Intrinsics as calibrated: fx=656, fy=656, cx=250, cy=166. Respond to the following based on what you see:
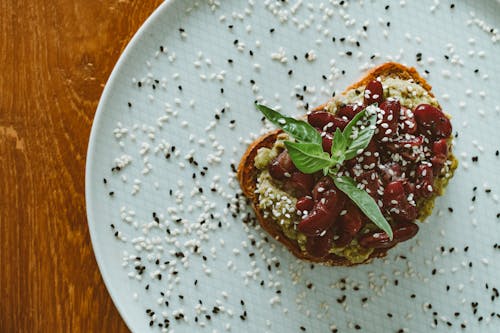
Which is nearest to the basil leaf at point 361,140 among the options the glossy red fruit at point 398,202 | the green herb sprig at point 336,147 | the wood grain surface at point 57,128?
the green herb sprig at point 336,147

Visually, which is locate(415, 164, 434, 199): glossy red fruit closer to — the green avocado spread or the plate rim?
the green avocado spread

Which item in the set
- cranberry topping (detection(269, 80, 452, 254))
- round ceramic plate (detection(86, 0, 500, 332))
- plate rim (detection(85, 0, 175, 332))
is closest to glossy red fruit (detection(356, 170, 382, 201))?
cranberry topping (detection(269, 80, 452, 254))

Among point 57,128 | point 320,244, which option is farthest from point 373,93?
point 57,128

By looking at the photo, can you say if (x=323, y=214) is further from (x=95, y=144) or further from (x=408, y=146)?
(x=95, y=144)

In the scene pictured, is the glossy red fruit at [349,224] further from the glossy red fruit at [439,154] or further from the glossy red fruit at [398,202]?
the glossy red fruit at [439,154]

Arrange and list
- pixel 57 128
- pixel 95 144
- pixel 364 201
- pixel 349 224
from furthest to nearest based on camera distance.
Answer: pixel 57 128, pixel 95 144, pixel 349 224, pixel 364 201

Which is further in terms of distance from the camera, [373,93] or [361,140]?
[373,93]

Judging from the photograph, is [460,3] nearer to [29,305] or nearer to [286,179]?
[286,179]
